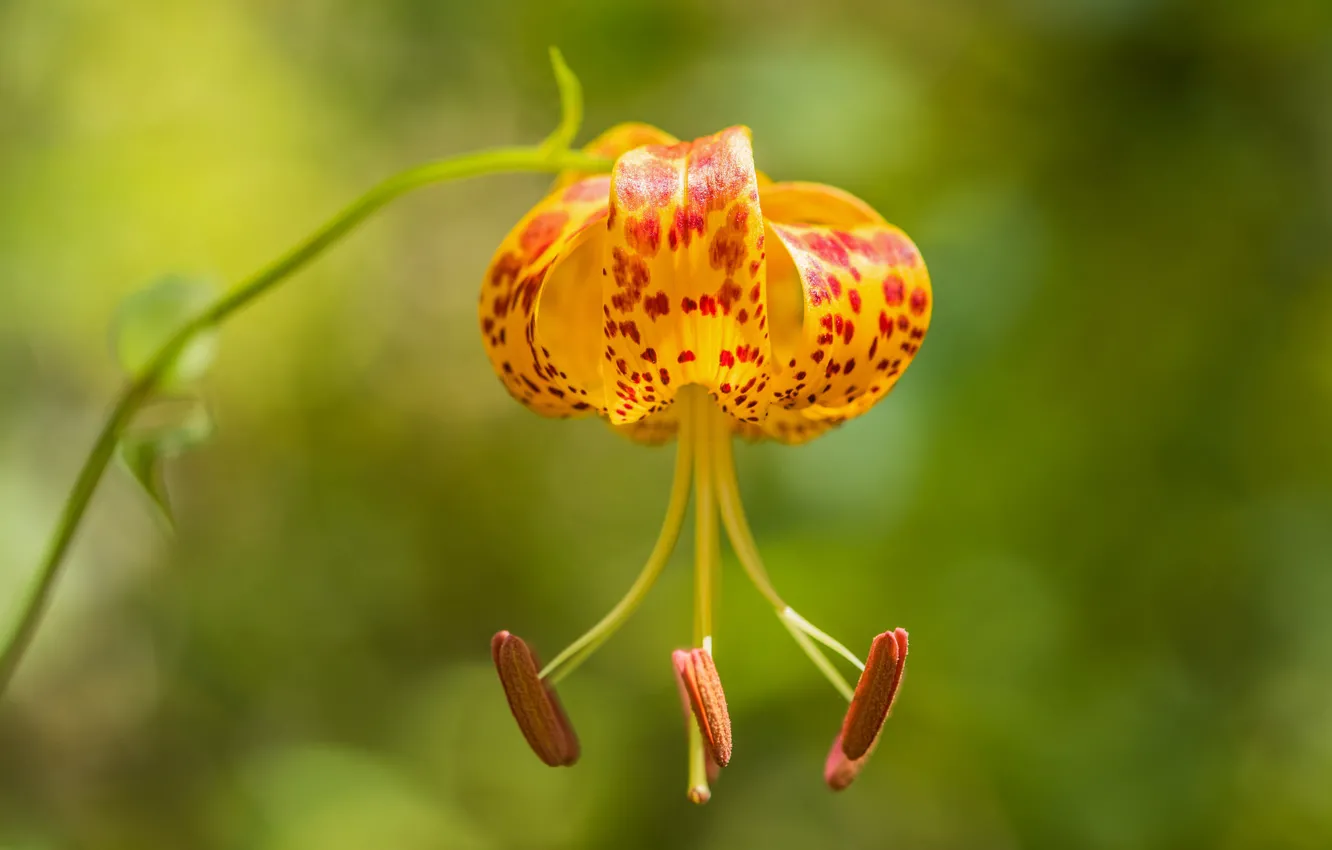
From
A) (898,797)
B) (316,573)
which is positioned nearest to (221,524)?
(316,573)

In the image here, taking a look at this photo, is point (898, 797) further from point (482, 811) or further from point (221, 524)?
point (221, 524)

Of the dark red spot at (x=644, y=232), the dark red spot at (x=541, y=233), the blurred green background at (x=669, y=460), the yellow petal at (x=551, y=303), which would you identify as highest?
the dark red spot at (x=644, y=232)

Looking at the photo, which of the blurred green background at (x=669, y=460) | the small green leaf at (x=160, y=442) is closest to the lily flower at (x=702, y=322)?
the small green leaf at (x=160, y=442)

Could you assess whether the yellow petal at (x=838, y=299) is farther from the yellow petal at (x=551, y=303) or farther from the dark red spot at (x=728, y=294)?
the yellow petal at (x=551, y=303)

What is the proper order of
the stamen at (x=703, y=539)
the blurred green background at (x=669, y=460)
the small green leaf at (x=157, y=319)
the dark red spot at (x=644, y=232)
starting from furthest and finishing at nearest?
the blurred green background at (x=669, y=460) < the small green leaf at (x=157, y=319) < the stamen at (x=703, y=539) < the dark red spot at (x=644, y=232)

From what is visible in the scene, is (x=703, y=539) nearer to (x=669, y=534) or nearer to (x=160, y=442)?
(x=669, y=534)

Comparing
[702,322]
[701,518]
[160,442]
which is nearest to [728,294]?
[702,322]

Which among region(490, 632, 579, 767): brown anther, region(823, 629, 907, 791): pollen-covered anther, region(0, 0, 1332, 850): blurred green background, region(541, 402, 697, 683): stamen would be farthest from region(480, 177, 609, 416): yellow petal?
region(0, 0, 1332, 850): blurred green background
